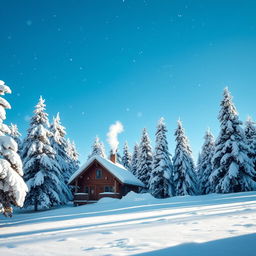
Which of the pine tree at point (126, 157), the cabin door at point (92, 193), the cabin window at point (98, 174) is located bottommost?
the cabin door at point (92, 193)

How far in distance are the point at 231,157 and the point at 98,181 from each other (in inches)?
697

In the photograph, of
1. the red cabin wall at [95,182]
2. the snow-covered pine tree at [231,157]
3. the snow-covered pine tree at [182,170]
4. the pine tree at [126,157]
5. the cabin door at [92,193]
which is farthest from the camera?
the pine tree at [126,157]

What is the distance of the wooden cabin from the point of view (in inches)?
1071

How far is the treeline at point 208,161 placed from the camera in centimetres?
2334

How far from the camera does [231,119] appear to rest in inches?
981

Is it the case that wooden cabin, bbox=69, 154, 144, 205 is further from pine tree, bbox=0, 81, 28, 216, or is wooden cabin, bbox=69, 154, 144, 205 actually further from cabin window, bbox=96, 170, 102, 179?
pine tree, bbox=0, 81, 28, 216

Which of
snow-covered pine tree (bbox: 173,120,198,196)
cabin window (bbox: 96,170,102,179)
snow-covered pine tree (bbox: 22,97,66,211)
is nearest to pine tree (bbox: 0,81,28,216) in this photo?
snow-covered pine tree (bbox: 22,97,66,211)

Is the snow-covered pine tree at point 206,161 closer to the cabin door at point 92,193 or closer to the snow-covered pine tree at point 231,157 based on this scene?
the snow-covered pine tree at point 231,157

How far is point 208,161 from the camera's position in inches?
1419

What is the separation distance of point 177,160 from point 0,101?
2756cm

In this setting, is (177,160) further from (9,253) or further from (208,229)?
(9,253)

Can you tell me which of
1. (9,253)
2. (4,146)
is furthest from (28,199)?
(9,253)

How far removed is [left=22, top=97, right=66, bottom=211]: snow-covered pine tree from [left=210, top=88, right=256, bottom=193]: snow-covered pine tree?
1937cm

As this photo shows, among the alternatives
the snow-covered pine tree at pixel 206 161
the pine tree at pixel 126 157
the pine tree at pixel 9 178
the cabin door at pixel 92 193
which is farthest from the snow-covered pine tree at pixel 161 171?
the pine tree at pixel 9 178
